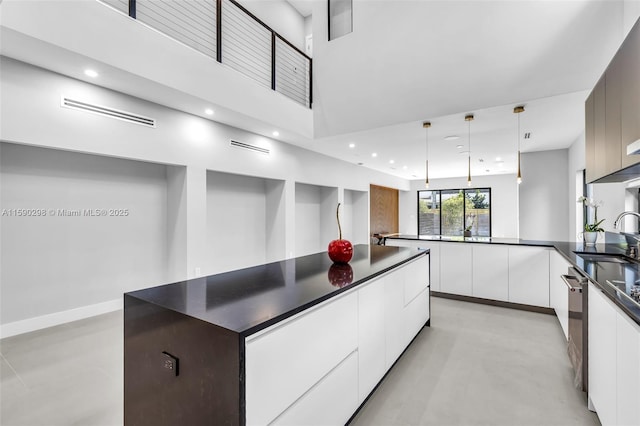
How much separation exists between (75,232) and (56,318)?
97 centimetres

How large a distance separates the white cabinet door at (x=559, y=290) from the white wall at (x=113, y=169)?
14.0ft

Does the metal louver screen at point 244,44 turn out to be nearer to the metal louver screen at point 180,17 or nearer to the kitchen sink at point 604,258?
the metal louver screen at point 180,17

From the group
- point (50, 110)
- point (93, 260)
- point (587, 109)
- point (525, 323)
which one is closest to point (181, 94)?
point (50, 110)

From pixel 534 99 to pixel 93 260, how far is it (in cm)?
551

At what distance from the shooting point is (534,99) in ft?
11.0

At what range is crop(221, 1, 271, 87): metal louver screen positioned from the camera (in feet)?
16.8

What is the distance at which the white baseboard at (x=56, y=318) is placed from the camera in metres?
3.02

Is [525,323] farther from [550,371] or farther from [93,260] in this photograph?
[93,260]

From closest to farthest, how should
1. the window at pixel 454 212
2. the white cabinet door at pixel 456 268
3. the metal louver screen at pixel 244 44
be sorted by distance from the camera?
the white cabinet door at pixel 456 268 < the metal louver screen at pixel 244 44 < the window at pixel 454 212

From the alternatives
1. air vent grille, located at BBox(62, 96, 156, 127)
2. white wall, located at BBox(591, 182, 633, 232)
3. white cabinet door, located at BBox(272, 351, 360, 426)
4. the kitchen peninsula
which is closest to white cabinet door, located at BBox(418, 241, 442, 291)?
the kitchen peninsula

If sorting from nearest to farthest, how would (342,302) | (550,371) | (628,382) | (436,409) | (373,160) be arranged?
(628,382) → (342,302) → (436,409) → (550,371) → (373,160)

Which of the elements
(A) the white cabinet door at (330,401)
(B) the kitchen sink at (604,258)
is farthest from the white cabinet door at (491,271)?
(A) the white cabinet door at (330,401)

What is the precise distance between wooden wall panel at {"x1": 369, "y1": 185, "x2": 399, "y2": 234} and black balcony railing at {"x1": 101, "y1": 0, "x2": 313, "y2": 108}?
13.1ft

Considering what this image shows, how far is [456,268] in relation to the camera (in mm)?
4402
